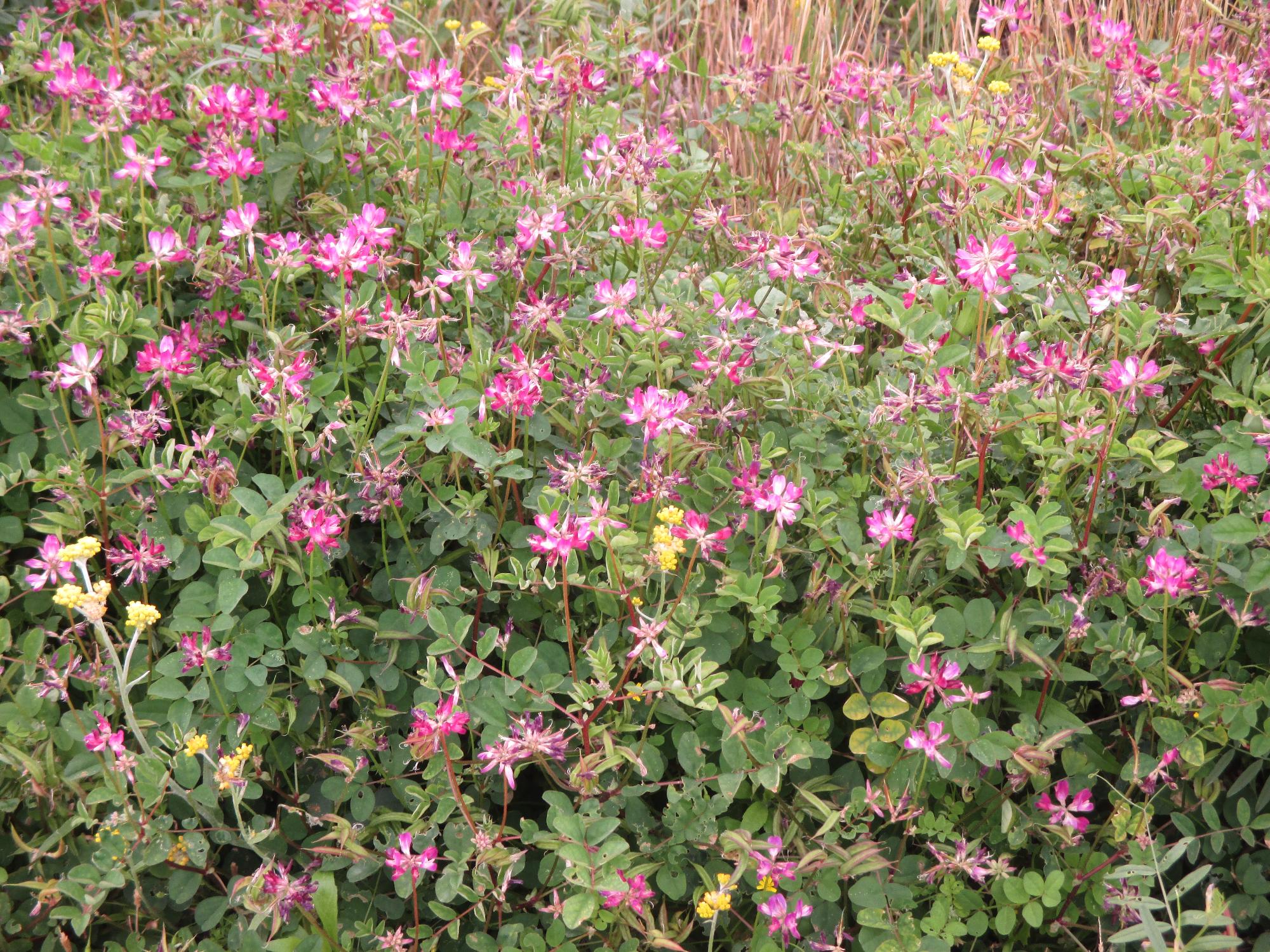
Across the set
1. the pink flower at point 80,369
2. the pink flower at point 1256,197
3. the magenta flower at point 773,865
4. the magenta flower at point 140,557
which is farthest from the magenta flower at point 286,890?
the pink flower at point 1256,197

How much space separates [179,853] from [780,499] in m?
1.09

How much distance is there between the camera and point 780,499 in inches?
67.5

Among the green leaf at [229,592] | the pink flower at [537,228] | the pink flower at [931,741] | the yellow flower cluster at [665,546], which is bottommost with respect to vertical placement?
the pink flower at [931,741]

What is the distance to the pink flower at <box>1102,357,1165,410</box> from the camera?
171cm

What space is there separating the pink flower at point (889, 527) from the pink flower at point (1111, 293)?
50 centimetres

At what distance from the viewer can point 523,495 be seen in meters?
2.01

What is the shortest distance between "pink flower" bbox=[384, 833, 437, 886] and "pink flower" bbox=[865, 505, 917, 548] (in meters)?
0.80

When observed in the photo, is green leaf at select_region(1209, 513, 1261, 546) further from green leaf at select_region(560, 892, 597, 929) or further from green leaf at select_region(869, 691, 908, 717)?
green leaf at select_region(560, 892, 597, 929)

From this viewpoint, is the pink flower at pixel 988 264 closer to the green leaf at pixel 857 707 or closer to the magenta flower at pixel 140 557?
the green leaf at pixel 857 707

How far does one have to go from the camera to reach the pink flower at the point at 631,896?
1.57m

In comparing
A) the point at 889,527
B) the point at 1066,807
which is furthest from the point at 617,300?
the point at 1066,807

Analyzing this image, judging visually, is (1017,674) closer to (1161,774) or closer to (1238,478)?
(1161,774)

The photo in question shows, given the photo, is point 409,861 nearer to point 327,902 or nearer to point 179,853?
point 327,902

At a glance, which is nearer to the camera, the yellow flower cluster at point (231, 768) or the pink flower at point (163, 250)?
the yellow flower cluster at point (231, 768)
